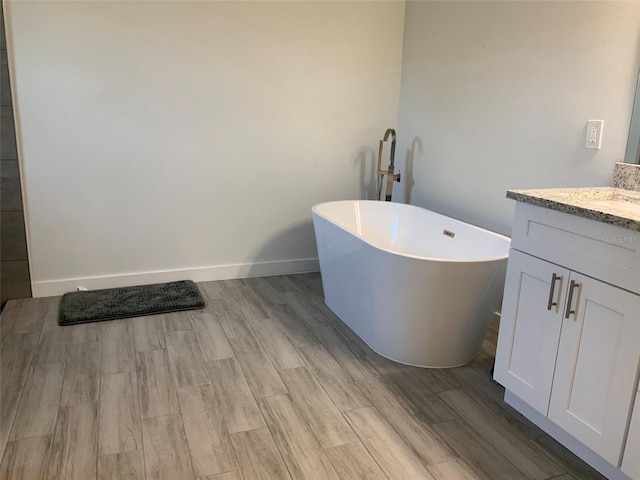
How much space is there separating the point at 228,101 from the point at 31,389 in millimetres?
2149

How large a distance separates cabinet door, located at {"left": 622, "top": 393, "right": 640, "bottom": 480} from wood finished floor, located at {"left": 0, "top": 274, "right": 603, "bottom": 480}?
0.77 feet

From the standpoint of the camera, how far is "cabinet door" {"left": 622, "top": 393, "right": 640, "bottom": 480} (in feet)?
5.53

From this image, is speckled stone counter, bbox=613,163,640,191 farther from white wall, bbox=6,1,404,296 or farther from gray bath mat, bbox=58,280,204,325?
gray bath mat, bbox=58,280,204,325

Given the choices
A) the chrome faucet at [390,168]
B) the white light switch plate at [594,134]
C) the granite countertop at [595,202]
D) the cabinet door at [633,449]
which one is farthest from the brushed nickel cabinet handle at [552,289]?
the chrome faucet at [390,168]

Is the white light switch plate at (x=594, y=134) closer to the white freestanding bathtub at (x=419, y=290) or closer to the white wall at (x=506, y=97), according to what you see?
the white wall at (x=506, y=97)

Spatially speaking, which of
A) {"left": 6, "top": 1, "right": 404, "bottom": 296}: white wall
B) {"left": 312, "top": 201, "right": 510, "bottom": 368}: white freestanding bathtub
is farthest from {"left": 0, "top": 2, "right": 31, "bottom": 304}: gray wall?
{"left": 312, "top": 201, "right": 510, "bottom": 368}: white freestanding bathtub

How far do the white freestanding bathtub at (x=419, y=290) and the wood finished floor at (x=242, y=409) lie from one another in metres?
0.11

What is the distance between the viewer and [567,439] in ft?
6.76

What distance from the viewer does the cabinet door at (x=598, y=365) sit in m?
1.70

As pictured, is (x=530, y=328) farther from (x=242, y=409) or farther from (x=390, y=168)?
(x=390, y=168)

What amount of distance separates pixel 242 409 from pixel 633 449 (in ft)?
4.82

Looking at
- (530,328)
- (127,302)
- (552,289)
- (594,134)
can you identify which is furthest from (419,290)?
(127,302)

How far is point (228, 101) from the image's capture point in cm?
362

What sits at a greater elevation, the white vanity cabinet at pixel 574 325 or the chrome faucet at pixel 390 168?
the chrome faucet at pixel 390 168
